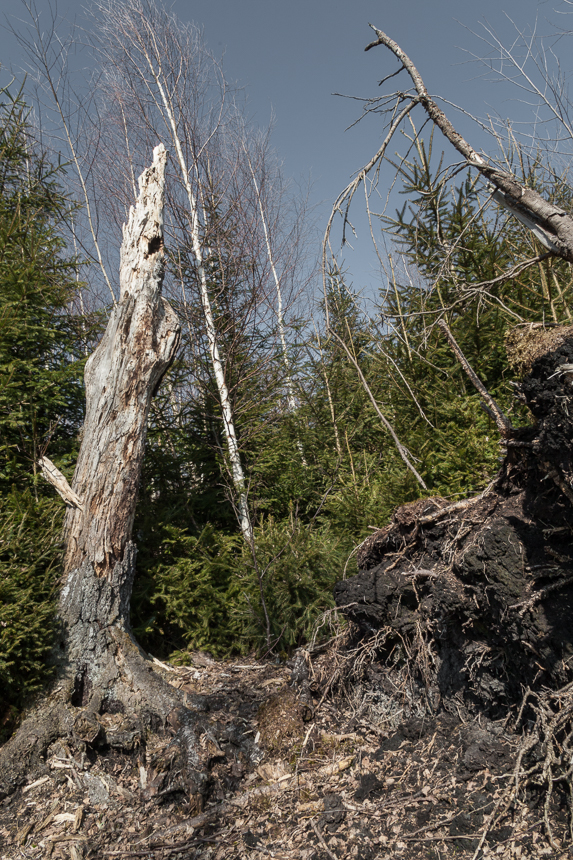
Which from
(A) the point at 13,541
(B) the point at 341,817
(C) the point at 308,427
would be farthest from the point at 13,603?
(C) the point at 308,427

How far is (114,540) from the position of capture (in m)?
4.09

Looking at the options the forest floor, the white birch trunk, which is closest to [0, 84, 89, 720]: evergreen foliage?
the forest floor

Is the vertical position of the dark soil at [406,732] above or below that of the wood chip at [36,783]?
above

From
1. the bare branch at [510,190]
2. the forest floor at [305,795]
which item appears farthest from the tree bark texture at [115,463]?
the bare branch at [510,190]

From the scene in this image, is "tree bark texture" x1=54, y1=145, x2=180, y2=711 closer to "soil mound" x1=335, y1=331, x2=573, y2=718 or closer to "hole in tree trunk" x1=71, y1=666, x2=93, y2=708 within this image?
"hole in tree trunk" x1=71, y1=666, x2=93, y2=708

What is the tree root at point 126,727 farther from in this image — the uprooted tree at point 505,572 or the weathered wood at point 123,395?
the uprooted tree at point 505,572

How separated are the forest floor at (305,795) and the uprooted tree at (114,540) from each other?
16cm

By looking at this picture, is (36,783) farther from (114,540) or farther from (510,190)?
(510,190)

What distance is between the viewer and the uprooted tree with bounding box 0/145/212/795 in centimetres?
338

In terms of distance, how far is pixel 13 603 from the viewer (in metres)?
3.27

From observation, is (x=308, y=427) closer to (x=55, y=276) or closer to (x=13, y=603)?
(x=55, y=276)

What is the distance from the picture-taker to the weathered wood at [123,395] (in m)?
4.05

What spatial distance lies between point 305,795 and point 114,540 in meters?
2.46

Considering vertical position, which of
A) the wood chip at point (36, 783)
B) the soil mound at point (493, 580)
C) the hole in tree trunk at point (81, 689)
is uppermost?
the soil mound at point (493, 580)
